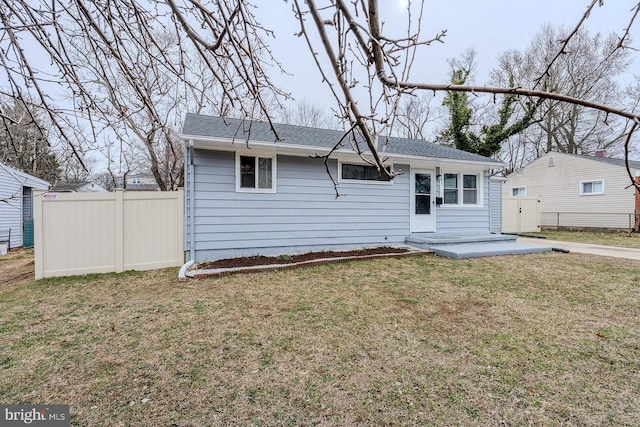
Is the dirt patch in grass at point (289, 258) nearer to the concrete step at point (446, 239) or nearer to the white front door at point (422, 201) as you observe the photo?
the concrete step at point (446, 239)

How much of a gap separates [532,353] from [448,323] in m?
0.82

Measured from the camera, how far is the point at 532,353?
8.75 ft

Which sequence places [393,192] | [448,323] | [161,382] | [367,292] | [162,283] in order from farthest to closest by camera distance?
[393,192] → [162,283] → [367,292] → [448,323] → [161,382]

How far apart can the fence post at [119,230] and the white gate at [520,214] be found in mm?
14559

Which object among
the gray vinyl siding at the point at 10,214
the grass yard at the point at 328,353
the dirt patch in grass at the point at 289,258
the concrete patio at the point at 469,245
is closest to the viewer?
the grass yard at the point at 328,353

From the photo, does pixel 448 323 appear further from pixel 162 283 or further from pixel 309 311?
pixel 162 283

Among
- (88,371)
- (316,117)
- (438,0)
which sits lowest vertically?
(88,371)

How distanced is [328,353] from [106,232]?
17.8ft

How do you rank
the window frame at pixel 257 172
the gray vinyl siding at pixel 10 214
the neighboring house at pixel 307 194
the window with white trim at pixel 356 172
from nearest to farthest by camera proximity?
the neighboring house at pixel 307 194 → the window frame at pixel 257 172 → the window with white trim at pixel 356 172 → the gray vinyl siding at pixel 10 214

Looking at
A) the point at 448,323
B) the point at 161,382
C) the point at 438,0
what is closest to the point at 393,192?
the point at 448,323

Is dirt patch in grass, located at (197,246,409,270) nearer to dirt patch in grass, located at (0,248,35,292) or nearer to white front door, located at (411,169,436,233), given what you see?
white front door, located at (411,169,436,233)

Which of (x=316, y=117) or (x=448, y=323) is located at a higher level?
(x=316, y=117)

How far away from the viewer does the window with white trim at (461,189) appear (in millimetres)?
9039

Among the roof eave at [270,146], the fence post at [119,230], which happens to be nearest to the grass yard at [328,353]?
the fence post at [119,230]
